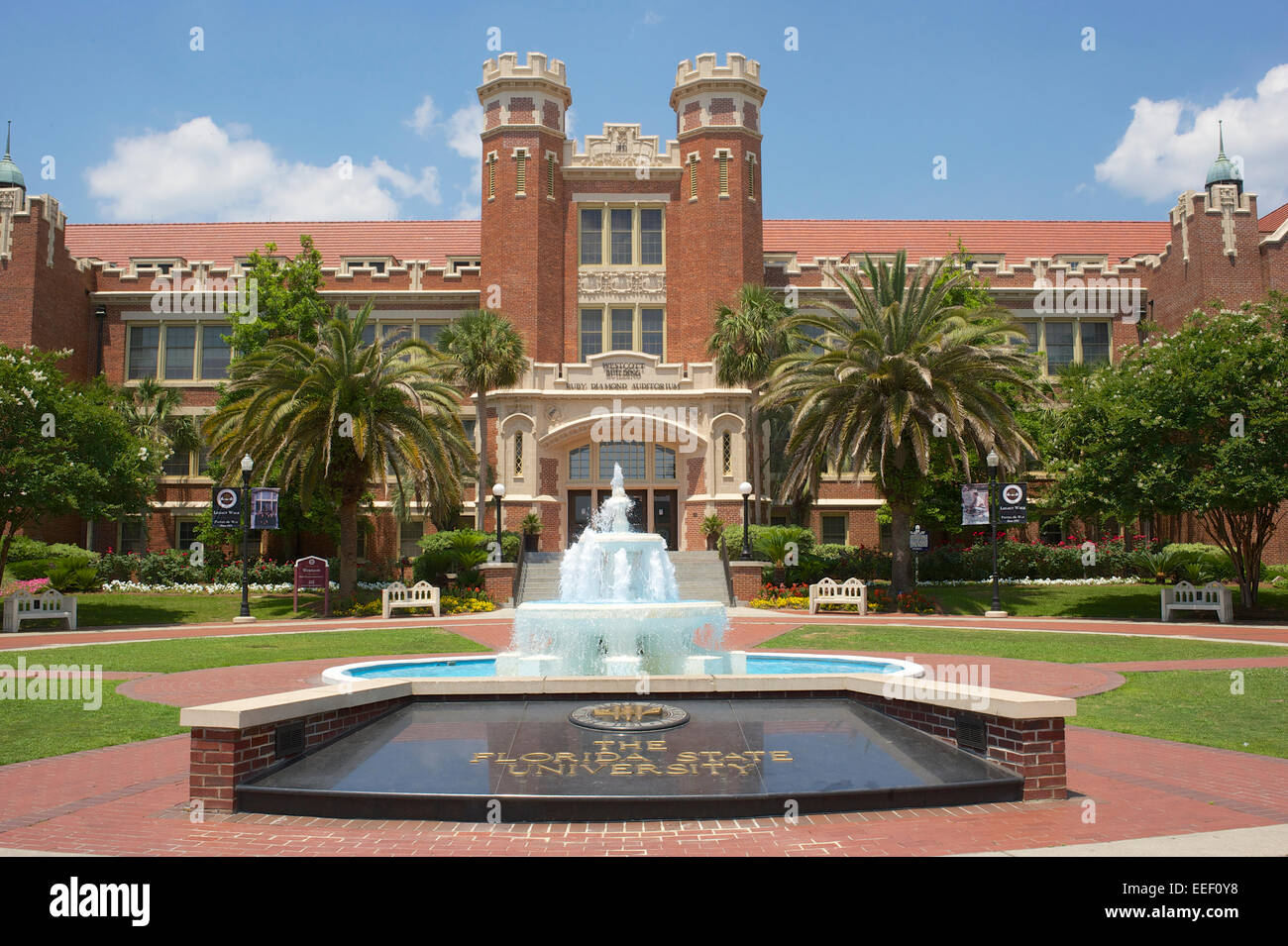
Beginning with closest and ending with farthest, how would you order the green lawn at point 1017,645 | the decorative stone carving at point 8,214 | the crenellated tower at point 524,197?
the green lawn at point 1017,645, the decorative stone carving at point 8,214, the crenellated tower at point 524,197

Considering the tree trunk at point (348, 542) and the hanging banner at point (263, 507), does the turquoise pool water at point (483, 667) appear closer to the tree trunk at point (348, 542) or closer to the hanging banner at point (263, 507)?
the hanging banner at point (263, 507)

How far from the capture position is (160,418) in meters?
37.5

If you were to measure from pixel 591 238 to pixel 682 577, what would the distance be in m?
16.1

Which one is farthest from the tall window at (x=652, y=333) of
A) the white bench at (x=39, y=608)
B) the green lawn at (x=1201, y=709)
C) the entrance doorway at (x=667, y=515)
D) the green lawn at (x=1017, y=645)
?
the green lawn at (x=1201, y=709)

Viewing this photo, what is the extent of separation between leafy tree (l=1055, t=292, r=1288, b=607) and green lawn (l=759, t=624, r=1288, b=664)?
5912 mm

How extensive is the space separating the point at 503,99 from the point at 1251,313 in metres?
27.5

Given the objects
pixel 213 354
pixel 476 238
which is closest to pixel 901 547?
pixel 476 238

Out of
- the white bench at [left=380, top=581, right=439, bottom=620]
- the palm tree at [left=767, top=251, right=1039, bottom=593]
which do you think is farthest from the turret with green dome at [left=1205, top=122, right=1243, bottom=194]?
the white bench at [left=380, top=581, right=439, bottom=620]

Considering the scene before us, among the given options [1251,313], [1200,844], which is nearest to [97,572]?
[1200,844]

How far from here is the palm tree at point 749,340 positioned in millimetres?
32062

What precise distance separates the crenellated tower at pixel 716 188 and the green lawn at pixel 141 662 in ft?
65.3

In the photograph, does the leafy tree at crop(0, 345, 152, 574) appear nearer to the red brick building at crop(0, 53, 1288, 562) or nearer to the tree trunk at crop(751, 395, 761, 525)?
the red brick building at crop(0, 53, 1288, 562)

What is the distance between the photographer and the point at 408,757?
7.24 meters
